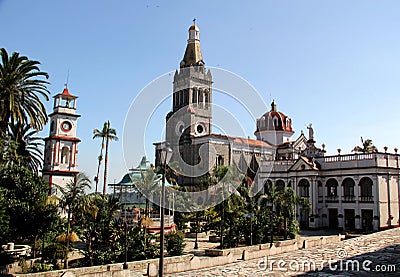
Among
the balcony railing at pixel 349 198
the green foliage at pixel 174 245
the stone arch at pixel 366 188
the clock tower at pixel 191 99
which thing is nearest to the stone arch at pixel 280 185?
the balcony railing at pixel 349 198

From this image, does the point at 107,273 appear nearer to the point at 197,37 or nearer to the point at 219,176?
the point at 219,176

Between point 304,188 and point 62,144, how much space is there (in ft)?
99.3

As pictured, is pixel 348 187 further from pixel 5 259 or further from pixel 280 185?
pixel 5 259

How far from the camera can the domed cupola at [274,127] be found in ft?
226

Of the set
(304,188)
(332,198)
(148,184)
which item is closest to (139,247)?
(148,184)

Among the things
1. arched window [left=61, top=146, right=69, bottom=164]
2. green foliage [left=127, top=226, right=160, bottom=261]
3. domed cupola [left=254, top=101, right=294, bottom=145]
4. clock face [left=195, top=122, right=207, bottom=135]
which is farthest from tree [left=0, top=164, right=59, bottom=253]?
domed cupola [left=254, top=101, right=294, bottom=145]

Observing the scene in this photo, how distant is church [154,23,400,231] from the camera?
42.1 m

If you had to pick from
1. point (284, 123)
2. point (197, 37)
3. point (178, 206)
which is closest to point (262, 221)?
point (178, 206)

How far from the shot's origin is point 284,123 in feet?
230

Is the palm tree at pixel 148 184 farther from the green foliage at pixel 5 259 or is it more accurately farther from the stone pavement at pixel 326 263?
the green foliage at pixel 5 259

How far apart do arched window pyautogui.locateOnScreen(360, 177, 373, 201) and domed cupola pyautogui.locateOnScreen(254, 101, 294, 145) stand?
26.3m

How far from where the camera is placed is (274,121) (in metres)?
69.9

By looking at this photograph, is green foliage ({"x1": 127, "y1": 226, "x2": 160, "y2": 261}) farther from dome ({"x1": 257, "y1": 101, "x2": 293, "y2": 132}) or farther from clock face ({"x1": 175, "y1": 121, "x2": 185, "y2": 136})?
dome ({"x1": 257, "y1": 101, "x2": 293, "y2": 132})

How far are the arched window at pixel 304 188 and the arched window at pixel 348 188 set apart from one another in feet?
14.7
